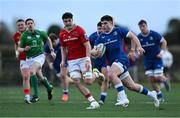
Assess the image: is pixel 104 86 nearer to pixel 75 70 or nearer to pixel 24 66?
pixel 75 70

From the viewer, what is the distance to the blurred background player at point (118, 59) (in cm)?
1828

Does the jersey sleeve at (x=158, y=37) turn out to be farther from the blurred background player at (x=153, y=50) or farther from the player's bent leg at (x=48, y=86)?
the player's bent leg at (x=48, y=86)

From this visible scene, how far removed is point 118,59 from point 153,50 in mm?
4767

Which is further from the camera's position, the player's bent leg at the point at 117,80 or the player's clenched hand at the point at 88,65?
the player's clenched hand at the point at 88,65

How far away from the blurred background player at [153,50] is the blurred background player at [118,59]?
369 cm

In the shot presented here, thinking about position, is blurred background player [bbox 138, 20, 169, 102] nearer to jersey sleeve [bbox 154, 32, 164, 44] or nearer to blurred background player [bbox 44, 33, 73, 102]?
jersey sleeve [bbox 154, 32, 164, 44]

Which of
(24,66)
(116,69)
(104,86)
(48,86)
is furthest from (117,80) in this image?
(24,66)

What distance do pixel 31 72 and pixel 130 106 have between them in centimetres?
384

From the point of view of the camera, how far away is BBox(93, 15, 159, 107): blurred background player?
18.3 metres

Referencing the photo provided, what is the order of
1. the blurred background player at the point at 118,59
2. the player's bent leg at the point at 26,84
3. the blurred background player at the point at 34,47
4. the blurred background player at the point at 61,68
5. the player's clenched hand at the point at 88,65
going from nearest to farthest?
the blurred background player at the point at 118,59 < the player's clenched hand at the point at 88,65 < the player's bent leg at the point at 26,84 < the blurred background player at the point at 34,47 < the blurred background player at the point at 61,68

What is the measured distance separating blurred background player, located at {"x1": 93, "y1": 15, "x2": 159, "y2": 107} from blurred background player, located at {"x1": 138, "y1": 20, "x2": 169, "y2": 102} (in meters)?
3.69

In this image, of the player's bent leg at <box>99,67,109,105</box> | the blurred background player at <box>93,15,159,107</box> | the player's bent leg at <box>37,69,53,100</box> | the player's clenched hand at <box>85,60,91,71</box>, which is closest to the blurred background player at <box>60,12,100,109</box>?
the player's clenched hand at <box>85,60,91,71</box>

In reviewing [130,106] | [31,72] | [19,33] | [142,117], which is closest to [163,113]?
[142,117]

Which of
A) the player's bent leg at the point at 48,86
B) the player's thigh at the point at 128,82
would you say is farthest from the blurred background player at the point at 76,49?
the player's bent leg at the point at 48,86
